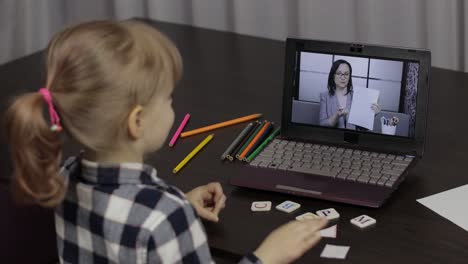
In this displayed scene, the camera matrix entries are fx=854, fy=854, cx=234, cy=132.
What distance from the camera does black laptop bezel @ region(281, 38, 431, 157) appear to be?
1.61m

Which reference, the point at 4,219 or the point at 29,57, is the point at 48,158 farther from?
the point at 29,57

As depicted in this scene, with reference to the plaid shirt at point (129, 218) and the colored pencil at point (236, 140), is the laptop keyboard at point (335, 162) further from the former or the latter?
the plaid shirt at point (129, 218)

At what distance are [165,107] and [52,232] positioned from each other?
0.63 meters

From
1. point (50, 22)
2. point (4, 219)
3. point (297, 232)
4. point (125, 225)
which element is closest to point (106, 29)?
point (125, 225)

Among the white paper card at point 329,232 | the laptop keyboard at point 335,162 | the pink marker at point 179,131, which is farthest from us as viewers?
the pink marker at point 179,131

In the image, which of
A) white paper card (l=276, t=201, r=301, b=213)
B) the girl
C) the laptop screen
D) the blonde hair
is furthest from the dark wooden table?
the blonde hair

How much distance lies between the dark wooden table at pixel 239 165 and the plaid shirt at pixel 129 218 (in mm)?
188

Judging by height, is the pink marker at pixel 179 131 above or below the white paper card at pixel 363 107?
below

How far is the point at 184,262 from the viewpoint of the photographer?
1233mm

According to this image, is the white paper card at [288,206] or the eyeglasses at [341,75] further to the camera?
the eyeglasses at [341,75]

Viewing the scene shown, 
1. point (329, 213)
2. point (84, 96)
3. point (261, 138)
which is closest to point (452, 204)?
point (329, 213)

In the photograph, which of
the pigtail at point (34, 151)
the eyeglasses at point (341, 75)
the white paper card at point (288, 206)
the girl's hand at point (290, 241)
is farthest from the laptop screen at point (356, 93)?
the pigtail at point (34, 151)

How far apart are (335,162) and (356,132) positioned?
85 mm

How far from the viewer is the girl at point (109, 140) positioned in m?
1.18
